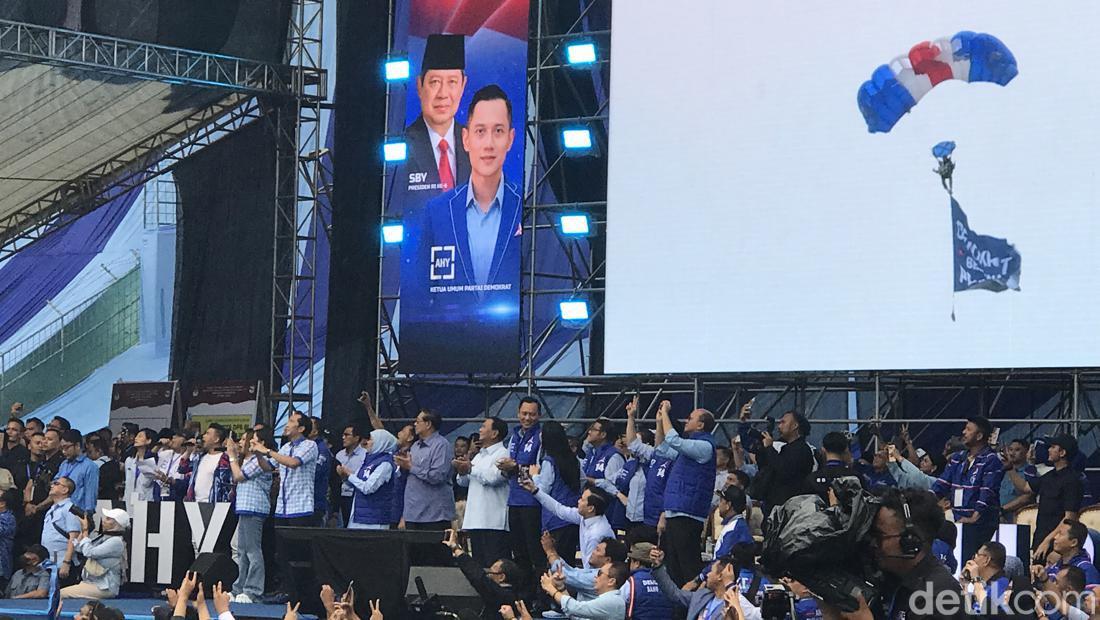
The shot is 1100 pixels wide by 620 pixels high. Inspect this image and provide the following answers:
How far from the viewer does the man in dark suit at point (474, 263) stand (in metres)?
16.3

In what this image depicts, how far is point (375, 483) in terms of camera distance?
42.8ft

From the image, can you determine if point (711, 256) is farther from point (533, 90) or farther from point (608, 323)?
point (533, 90)

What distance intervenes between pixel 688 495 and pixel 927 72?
4721 millimetres

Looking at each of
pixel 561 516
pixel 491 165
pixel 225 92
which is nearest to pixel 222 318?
pixel 225 92

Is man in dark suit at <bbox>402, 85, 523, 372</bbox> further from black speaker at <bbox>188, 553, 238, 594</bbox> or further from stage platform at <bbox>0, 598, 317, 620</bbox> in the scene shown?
black speaker at <bbox>188, 553, 238, 594</bbox>

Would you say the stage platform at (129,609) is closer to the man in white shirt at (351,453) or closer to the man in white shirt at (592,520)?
the man in white shirt at (351,453)

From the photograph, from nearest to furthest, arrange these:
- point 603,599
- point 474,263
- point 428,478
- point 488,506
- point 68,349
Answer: point 603,599, point 488,506, point 428,478, point 474,263, point 68,349

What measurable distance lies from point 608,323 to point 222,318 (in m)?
5.59

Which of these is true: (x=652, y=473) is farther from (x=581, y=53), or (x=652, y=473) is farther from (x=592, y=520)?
(x=581, y=53)

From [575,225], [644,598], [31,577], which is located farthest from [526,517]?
[31,577]

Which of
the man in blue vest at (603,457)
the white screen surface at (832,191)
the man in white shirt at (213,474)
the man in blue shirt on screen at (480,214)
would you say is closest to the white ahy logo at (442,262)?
the man in blue shirt on screen at (480,214)

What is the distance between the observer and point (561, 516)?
465 inches

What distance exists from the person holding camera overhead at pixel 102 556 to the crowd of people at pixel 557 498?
16mm

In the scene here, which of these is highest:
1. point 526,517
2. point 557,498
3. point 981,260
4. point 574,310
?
point 981,260
